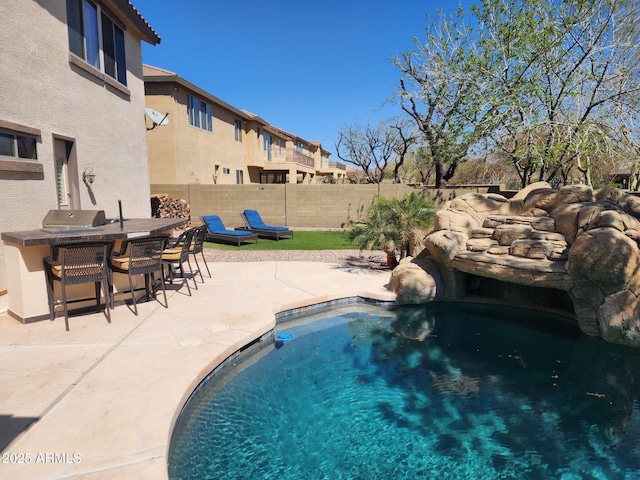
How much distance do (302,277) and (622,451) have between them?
6.38 metres

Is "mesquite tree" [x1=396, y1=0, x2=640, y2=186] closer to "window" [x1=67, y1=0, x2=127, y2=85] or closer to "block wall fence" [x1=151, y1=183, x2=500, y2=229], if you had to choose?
"block wall fence" [x1=151, y1=183, x2=500, y2=229]

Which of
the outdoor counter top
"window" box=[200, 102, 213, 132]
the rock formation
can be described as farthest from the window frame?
"window" box=[200, 102, 213, 132]

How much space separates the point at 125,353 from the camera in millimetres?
4648

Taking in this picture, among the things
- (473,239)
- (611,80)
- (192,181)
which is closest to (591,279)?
(473,239)

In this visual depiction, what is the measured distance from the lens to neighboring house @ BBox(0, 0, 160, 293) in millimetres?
7023

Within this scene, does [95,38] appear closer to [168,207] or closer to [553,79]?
[168,207]

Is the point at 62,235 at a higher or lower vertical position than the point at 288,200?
lower

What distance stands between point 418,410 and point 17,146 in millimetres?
8247

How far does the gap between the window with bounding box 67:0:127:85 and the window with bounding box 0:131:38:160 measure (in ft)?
9.06

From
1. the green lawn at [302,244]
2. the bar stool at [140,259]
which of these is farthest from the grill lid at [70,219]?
the green lawn at [302,244]

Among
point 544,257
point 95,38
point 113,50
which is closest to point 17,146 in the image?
point 95,38

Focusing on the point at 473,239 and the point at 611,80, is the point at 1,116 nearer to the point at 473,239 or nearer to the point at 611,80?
the point at 473,239

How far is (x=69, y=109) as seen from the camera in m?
8.69

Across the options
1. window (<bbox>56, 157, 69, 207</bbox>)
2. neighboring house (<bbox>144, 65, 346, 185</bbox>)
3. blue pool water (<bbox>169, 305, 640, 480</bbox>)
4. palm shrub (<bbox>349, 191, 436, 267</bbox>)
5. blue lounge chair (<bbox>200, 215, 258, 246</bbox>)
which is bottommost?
blue pool water (<bbox>169, 305, 640, 480</bbox>)
